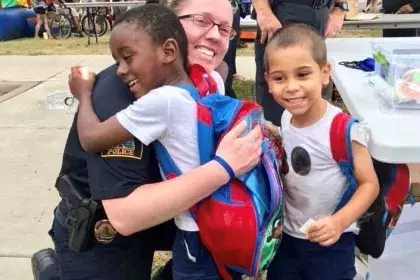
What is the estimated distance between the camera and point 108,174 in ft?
5.78

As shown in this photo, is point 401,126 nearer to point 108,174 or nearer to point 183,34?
point 183,34

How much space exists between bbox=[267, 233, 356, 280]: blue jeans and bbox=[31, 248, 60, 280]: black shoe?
3.29 feet

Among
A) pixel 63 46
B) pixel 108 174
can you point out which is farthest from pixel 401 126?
pixel 63 46

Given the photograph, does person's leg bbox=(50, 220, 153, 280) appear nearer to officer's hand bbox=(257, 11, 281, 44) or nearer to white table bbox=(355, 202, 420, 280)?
white table bbox=(355, 202, 420, 280)

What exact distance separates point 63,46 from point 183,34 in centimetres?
1120

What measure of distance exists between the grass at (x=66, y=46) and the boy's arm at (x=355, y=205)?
8625 mm

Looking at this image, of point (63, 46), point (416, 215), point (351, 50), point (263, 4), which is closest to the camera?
point (416, 215)

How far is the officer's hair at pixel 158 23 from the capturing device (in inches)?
67.4

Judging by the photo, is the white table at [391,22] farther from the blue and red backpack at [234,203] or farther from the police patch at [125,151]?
the police patch at [125,151]

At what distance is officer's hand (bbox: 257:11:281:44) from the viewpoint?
3.35 metres

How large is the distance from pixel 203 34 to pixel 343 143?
61 cm

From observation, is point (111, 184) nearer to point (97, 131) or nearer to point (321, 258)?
point (97, 131)

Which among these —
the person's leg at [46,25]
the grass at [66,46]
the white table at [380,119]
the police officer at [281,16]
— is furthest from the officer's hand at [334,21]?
the person's leg at [46,25]

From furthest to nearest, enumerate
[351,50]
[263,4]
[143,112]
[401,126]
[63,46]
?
[63,46]
[263,4]
[351,50]
[401,126]
[143,112]
